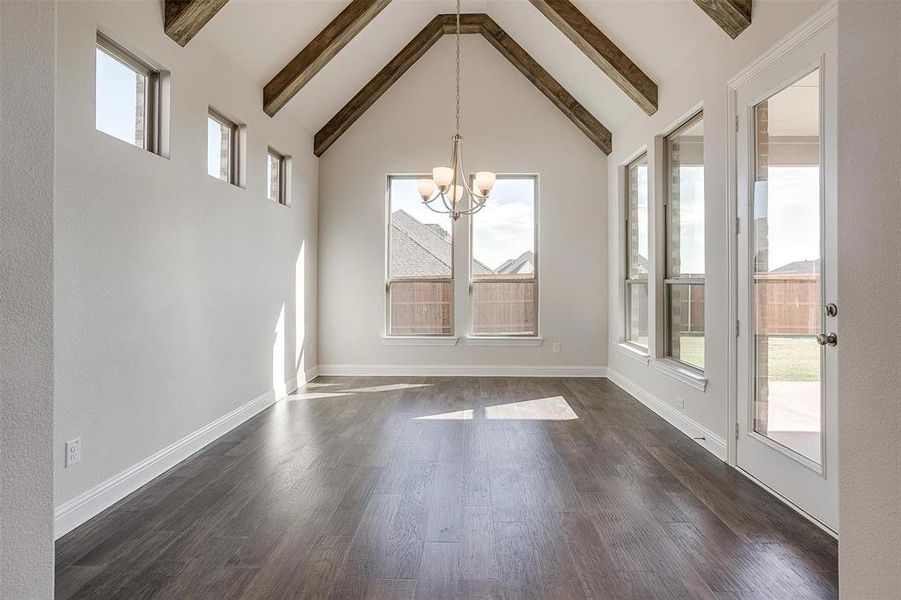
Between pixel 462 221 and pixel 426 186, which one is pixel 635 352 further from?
pixel 426 186

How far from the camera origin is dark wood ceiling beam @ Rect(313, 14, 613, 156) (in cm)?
591

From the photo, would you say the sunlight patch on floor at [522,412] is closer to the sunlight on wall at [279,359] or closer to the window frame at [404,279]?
the sunlight on wall at [279,359]

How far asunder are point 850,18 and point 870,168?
43 centimetres

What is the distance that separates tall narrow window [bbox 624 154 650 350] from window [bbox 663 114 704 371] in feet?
1.68

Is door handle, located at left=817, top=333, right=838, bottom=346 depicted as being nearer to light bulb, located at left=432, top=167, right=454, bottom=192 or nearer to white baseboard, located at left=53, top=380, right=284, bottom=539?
light bulb, located at left=432, top=167, right=454, bottom=192

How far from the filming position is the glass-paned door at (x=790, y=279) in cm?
244

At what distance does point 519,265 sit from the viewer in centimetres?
646

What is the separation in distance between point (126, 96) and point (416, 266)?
3.83 meters

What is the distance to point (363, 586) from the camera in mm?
1945

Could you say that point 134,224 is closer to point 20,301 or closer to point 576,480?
point 20,301

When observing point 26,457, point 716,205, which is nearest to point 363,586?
point 26,457

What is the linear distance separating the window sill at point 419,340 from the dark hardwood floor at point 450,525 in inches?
95.1

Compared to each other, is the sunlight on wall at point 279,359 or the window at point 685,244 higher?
the window at point 685,244

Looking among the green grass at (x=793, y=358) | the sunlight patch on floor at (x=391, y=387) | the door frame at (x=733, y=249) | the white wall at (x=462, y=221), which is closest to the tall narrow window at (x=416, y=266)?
the white wall at (x=462, y=221)
